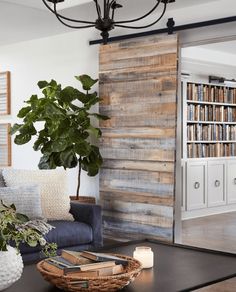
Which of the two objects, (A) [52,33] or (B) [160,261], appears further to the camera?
(A) [52,33]

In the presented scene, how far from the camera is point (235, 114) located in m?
8.70

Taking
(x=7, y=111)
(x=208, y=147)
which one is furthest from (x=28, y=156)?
(x=208, y=147)

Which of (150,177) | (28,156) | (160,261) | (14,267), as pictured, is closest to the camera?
(14,267)

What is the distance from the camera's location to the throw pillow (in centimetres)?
409

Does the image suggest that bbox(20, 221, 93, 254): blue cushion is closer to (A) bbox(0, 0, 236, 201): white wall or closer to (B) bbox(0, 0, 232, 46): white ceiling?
(A) bbox(0, 0, 236, 201): white wall

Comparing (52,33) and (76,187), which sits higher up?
(52,33)

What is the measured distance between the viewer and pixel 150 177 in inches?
210

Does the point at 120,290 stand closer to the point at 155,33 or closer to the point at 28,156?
the point at 155,33

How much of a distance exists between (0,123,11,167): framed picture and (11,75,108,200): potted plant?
145 centimetres

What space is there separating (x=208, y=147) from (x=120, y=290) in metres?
6.00

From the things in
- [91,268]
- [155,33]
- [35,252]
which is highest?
[155,33]

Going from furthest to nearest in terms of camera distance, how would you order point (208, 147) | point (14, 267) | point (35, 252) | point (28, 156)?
point (208, 147) < point (28, 156) < point (35, 252) < point (14, 267)

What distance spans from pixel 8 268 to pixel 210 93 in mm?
6382

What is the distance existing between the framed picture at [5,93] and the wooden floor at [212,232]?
277cm
